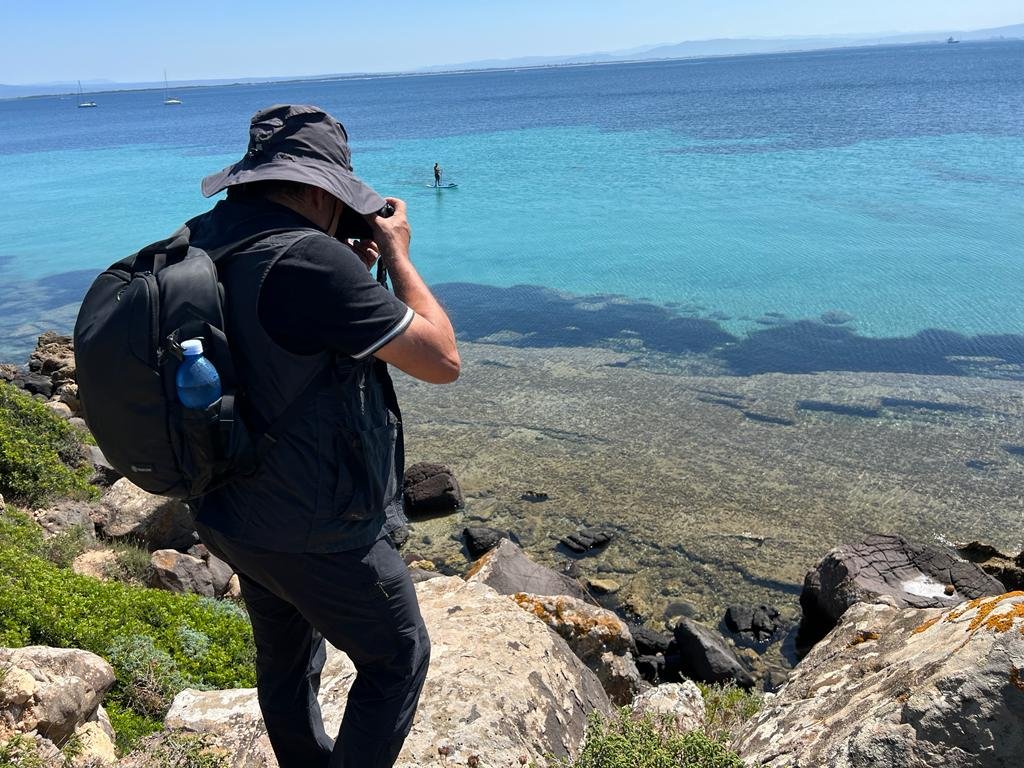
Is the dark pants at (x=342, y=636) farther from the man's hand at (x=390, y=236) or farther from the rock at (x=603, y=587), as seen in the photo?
the rock at (x=603, y=587)

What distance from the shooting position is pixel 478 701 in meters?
3.65

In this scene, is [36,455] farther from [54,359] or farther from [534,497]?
[54,359]

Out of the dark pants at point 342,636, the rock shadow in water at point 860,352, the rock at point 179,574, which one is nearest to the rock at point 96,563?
the rock at point 179,574

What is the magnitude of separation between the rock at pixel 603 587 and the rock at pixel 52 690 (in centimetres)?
512

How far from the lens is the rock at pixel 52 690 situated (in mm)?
3197

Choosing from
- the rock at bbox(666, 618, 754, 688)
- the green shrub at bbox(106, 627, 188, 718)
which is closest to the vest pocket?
the green shrub at bbox(106, 627, 188, 718)

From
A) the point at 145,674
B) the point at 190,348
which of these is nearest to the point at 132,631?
the point at 145,674

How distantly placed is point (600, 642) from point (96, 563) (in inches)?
154

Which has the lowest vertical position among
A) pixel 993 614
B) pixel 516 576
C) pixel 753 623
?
pixel 753 623

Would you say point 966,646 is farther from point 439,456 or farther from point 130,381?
point 439,456

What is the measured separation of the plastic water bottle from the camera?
213cm

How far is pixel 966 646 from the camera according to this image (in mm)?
2736

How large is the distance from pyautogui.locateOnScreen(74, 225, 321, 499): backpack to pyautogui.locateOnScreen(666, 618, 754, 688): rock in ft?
17.7

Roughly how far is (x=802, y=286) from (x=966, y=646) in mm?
17673
